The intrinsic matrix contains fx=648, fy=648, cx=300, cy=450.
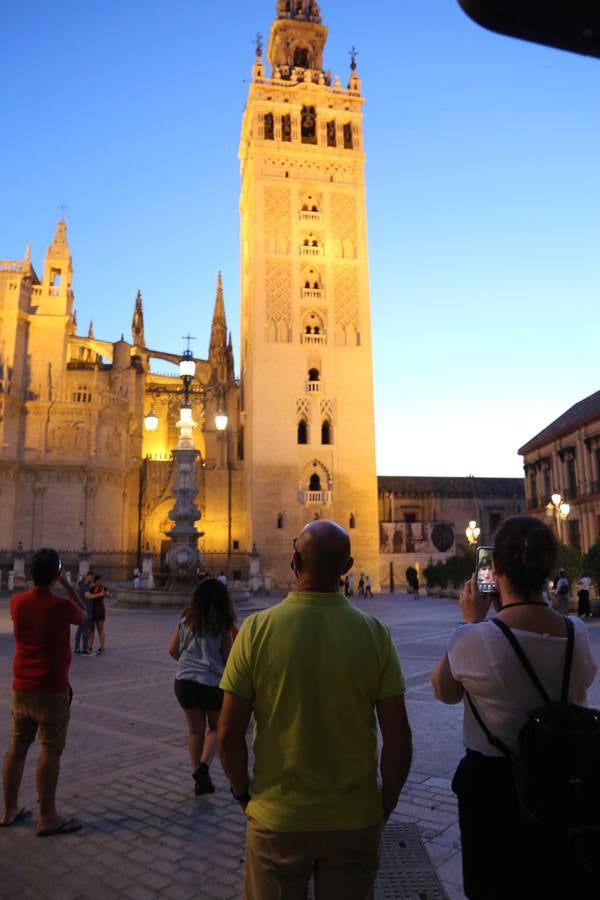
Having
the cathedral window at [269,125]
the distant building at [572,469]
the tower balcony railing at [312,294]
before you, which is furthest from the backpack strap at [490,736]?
the cathedral window at [269,125]

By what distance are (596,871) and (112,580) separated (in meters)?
38.2

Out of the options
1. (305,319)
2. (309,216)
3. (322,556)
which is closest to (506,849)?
(322,556)

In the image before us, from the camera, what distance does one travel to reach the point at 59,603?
425cm

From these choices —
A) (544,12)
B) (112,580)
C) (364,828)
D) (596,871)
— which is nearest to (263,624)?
(364,828)

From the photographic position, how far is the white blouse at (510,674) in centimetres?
209

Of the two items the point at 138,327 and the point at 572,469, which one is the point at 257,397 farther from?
the point at 572,469

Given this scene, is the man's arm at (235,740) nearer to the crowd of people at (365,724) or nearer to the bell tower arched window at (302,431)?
the crowd of people at (365,724)

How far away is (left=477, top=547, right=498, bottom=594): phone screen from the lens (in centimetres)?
269

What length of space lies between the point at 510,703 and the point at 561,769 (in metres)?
0.27

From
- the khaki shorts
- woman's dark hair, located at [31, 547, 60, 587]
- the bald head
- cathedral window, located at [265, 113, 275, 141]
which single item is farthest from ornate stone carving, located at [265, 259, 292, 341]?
the bald head

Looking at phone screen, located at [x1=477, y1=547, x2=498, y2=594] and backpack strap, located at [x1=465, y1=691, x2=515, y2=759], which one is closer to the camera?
backpack strap, located at [x1=465, y1=691, x2=515, y2=759]

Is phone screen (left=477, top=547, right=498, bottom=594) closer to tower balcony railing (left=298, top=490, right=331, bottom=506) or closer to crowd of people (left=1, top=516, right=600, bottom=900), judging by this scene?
crowd of people (left=1, top=516, right=600, bottom=900)

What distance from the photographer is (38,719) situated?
4.12 m

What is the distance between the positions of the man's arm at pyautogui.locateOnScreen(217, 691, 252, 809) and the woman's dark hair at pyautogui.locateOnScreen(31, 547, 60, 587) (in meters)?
2.42
